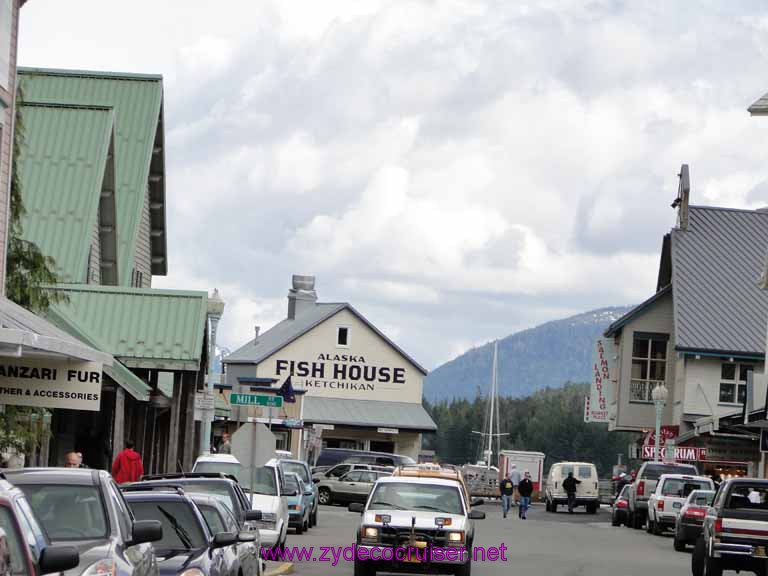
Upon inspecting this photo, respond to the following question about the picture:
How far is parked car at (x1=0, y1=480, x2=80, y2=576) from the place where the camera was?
29.2 ft

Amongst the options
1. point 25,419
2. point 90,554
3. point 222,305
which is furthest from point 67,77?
point 90,554

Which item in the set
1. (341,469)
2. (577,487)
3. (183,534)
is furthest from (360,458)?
(183,534)

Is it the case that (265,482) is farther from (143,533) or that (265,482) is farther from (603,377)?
(603,377)

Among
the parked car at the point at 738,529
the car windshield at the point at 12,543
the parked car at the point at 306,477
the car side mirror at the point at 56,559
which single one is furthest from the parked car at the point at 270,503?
the car windshield at the point at 12,543

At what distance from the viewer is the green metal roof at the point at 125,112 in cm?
3597

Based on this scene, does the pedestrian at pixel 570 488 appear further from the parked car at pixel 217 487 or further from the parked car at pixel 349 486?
the parked car at pixel 217 487

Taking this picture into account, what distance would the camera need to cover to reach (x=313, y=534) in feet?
111

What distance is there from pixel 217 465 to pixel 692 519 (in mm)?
10818

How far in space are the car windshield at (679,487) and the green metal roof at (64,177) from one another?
16792 mm

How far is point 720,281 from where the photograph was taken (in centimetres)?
Result: 6172

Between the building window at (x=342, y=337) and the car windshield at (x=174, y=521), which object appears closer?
the car windshield at (x=174, y=521)

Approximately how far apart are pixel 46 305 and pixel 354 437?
5769 centimetres

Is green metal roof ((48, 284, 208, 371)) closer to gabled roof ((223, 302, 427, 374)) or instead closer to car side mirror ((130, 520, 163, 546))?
car side mirror ((130, 520, 163, 546))

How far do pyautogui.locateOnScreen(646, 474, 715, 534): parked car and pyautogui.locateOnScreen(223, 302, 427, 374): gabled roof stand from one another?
42.3m
